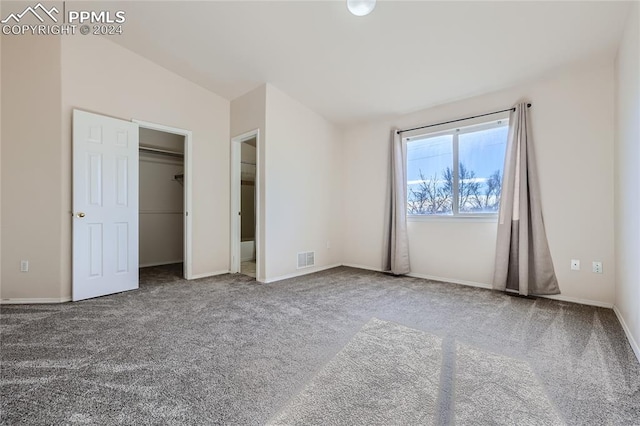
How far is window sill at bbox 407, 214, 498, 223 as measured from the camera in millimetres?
3472

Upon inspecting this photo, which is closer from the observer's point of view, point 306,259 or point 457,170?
point 457,170

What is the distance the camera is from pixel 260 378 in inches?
60.9

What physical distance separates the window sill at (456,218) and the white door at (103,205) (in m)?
3.83

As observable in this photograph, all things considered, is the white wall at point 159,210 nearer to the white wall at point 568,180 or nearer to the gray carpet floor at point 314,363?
the gray carpet floor at point 314,363

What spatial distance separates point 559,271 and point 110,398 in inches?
160

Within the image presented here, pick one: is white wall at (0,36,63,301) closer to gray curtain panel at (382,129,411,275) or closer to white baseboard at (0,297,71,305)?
white baseboard at (0,297,71,305)

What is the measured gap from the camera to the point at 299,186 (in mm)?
4203

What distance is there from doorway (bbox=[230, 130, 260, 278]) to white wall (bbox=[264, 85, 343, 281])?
237mm

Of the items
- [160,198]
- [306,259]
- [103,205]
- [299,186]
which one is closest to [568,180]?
[299,186]

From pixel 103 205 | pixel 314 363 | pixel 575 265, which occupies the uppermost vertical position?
pixel 103 205

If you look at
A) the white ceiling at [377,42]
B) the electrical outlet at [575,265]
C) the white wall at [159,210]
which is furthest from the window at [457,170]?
the white wall at [159,210]

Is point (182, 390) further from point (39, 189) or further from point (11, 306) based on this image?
point (39, 189)

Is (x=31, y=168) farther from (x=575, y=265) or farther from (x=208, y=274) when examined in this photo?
(x=575, y=265)

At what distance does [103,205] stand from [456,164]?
4.48 meters
